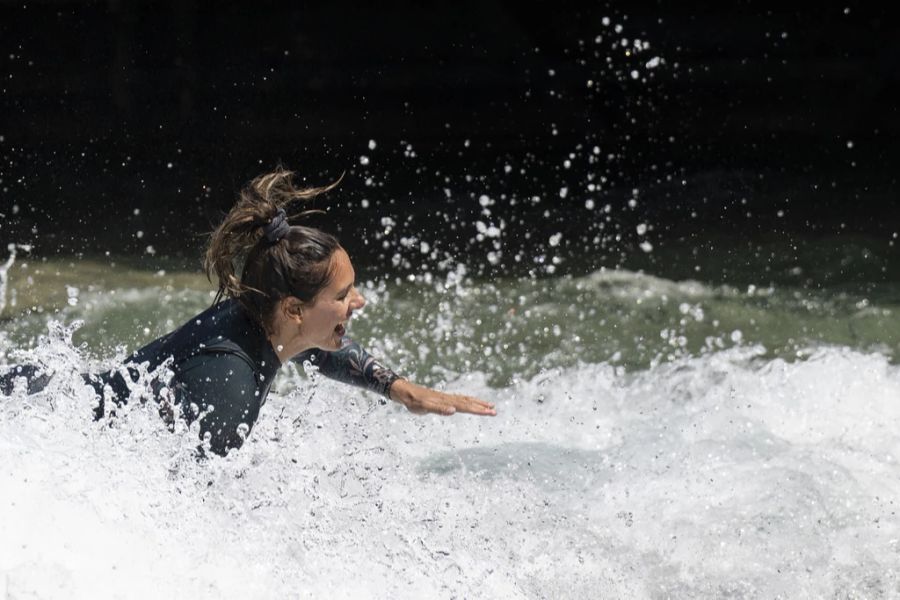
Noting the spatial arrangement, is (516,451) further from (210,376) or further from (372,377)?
(210,376)

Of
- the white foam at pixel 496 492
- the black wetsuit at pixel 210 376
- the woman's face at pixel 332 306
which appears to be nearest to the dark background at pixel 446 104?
the white foam at pixel 496 492

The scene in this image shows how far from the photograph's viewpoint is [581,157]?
7402 mm

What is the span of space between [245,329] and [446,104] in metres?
4.62

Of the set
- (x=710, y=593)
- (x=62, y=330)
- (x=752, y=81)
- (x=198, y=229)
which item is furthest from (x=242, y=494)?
(x=752, y=81)

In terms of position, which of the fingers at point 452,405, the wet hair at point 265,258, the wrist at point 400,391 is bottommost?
the wrist at point 400,391

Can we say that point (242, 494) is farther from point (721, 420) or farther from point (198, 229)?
point (198, 229)

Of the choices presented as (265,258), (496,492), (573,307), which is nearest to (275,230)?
(265,258)

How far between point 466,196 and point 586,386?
2.44m

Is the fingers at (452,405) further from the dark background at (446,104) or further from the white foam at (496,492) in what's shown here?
the dark background at (446,104)

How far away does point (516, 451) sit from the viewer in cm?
427

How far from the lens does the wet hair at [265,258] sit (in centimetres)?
314

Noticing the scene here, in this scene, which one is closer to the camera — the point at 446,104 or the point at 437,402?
the point at 437,402

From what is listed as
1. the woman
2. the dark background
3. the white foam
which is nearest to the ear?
the woman

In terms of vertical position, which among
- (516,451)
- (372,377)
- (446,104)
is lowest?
(516,451)
